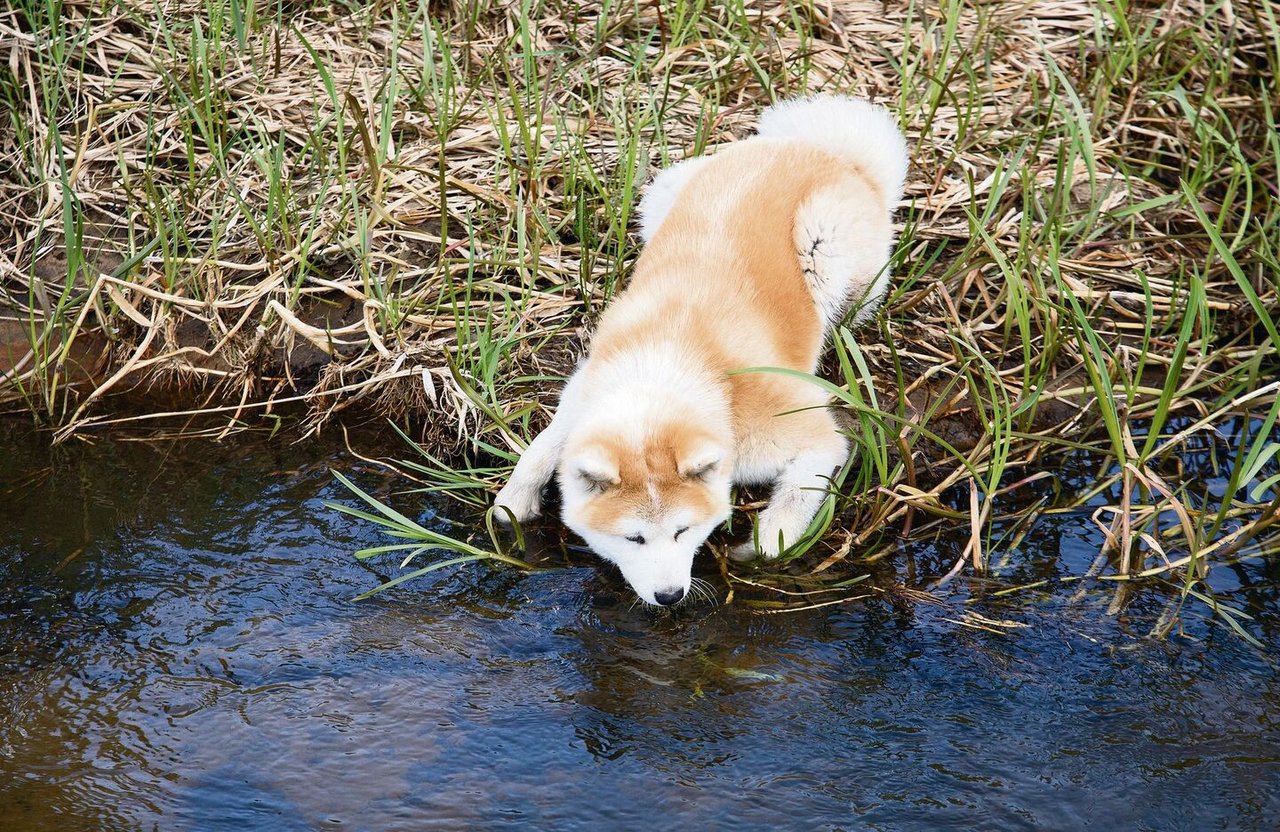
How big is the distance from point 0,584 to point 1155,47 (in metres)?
5.65

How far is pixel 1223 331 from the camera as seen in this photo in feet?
16.6

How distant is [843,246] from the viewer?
4.69 meters

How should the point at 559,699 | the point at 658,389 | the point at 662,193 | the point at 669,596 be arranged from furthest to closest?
the point at 662,193 < the point at 658,389 < the point at 669,596 < the point at 559,699

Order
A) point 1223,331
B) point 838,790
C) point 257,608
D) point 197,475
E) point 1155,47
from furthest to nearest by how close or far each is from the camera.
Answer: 1. point 1155,47
2. point 1223,331
3. point 197,475
4. point 257,608
5. point 838,790

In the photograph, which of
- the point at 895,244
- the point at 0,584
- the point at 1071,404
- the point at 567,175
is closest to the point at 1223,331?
the point at 1071,404

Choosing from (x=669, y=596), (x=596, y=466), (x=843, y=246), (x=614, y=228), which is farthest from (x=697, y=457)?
(x=614, y=228)

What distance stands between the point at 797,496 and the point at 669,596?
72cm

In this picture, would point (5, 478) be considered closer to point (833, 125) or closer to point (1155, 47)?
point (833, 125)

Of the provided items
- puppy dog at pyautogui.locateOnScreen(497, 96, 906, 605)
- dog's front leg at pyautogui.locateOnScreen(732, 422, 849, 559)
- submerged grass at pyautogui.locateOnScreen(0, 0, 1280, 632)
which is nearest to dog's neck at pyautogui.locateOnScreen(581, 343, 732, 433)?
puppy dog at pyautogui.locateOnScreen(497, 96, 906, 605)

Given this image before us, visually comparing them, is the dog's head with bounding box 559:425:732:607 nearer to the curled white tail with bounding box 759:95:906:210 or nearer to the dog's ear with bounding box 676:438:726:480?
the dog's ear with bounding box 676:438:726:480

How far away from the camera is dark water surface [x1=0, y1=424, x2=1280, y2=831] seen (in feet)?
10.1

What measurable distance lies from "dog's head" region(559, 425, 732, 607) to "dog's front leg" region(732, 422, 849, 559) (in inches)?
13.7

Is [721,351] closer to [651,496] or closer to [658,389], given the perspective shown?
[658,389]

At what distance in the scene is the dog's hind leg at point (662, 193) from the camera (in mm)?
5047
